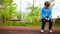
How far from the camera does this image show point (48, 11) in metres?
9.80

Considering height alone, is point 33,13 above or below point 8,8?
below

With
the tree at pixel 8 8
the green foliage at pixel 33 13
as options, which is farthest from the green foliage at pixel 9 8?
the green foliage at pixel 33 13

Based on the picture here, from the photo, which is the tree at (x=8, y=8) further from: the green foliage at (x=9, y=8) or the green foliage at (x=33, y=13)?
the green foliage at (x=33, y=13)

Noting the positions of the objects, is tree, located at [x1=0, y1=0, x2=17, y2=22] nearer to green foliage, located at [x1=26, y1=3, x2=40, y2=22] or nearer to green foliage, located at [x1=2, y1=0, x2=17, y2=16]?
green foliage, located at [x1=2, y1=0, x2=17, y2=16]

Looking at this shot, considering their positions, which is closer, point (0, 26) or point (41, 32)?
point (41, 32)

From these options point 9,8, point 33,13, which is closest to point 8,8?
point 9,8

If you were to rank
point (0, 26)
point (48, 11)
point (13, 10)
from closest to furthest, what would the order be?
1. point (48, 11)
2. point (0, 26)
3. point (13, 10)

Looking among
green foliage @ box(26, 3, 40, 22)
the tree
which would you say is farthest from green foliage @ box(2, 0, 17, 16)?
green foliage @ box(26, 3, 40, 22)

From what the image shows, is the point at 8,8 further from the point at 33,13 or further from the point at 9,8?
the point at 33,13

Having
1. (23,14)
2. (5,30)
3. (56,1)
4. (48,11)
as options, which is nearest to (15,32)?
(5,30)

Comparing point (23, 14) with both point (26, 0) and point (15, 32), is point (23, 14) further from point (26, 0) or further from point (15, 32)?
point (15, 32)

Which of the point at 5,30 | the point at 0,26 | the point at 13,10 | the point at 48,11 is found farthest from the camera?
the point at 13,10

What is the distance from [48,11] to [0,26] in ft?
10.3

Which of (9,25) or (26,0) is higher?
(26,0)
